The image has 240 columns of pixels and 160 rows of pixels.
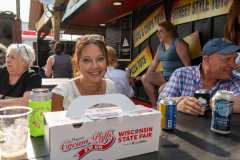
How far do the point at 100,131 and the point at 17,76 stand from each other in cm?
182

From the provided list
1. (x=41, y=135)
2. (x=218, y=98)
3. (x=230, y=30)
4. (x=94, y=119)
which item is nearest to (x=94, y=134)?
(x=94, y=119)

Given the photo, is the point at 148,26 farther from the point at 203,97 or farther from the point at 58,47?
the point at 203,97

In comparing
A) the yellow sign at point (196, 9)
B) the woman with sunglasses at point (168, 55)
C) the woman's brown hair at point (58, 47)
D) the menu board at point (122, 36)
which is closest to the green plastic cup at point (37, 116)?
the woman with sunglasses at point (168, 55)

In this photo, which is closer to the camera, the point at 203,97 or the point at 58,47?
the point at 203,97

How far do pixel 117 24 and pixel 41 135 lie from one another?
5.62m

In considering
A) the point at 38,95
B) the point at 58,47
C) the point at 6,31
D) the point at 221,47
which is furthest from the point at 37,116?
the point at 6,31

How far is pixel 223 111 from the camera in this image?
93 centimetres

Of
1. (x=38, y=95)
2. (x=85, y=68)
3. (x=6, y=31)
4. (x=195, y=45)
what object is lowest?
(x=38, y=95)

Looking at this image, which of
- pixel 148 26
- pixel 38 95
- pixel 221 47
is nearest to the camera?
pixel 38 95

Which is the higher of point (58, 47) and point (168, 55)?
point (58, 47)

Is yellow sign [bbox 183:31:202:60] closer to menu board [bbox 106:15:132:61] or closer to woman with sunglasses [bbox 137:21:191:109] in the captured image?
woman with sunglasses [bbox 137:21:191:109]

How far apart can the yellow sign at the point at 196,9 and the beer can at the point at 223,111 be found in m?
2.23

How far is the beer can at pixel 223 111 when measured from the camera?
3.03 feet

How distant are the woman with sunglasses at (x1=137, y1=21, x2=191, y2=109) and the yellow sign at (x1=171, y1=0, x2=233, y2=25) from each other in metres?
0.55
